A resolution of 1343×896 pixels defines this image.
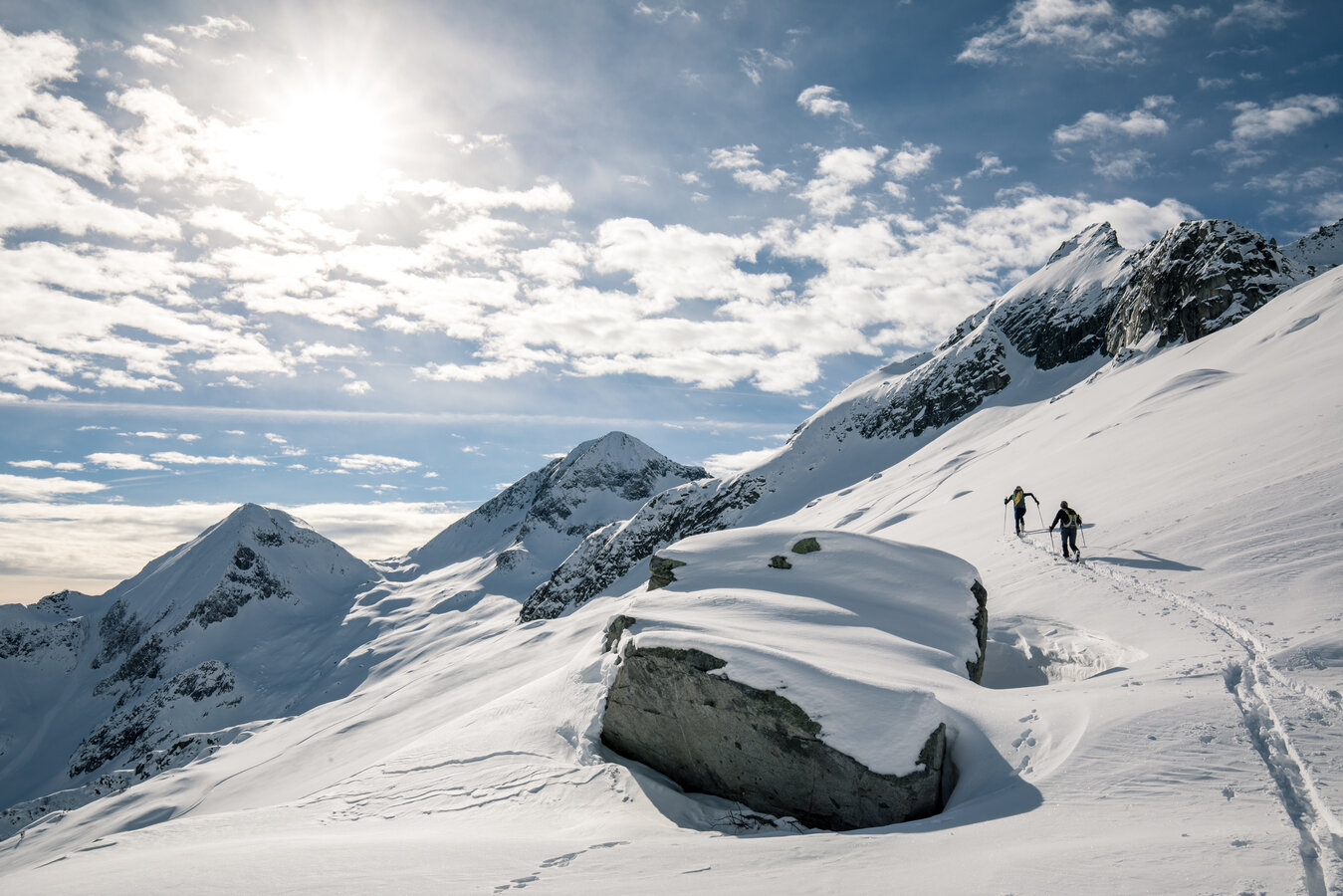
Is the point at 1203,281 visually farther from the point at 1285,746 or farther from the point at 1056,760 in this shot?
the point at 1056,760

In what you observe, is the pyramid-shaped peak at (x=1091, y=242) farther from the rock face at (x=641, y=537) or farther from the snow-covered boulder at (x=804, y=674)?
the snow-covered boulder at (x=804, y=674)

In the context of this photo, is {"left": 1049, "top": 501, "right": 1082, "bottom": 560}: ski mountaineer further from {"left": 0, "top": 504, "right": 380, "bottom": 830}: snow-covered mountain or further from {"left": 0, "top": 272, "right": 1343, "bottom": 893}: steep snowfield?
{"left": 0, "top": 504, "right": 380, "bottom": 830}: snow-covered mountain

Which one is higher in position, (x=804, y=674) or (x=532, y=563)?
(x=804, y=674)

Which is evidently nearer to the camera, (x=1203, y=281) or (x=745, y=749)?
(x=745, y=749)

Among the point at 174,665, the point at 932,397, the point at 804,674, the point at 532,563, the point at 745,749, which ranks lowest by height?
the point at 174,665

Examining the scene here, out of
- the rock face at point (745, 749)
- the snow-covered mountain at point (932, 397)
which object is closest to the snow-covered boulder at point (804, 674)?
the rock face at point (745, 749)

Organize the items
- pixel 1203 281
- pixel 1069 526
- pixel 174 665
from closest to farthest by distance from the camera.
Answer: pixel 1069 526, pixel 1203 281, pixel 174 665

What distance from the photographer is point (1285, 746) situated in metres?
6.98

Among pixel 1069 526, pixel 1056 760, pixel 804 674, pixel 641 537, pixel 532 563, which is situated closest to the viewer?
pixel 1056 760

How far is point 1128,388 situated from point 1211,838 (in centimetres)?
4560

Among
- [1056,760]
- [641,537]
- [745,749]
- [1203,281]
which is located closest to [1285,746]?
[1056,760]

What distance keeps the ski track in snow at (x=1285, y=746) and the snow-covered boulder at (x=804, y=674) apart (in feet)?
11.2

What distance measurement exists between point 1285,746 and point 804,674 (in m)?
5.44

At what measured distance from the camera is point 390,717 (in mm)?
56812
